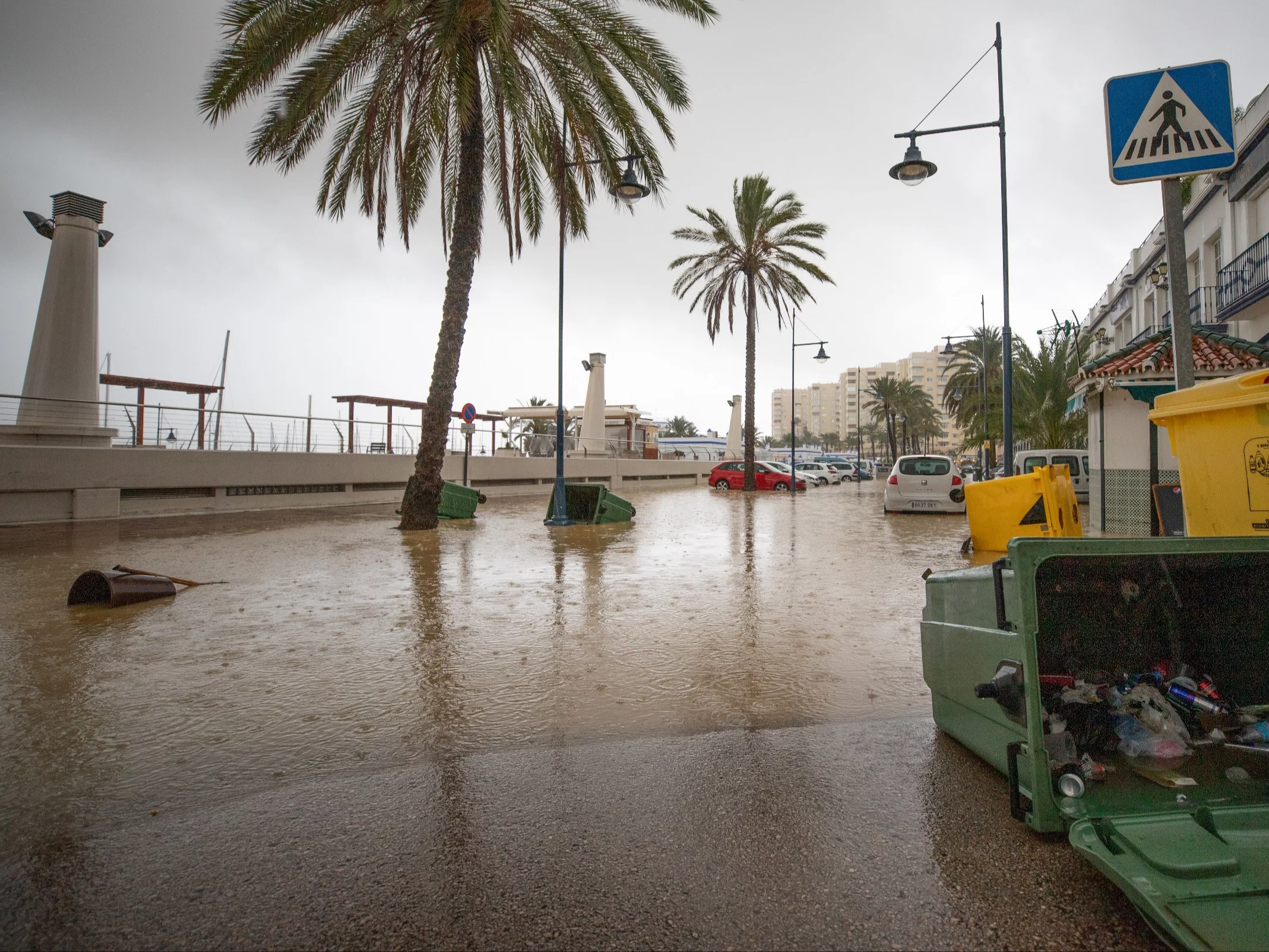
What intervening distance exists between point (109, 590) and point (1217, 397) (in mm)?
8508

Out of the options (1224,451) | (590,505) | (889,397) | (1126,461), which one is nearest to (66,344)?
(590,505)

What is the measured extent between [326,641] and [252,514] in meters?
12.2

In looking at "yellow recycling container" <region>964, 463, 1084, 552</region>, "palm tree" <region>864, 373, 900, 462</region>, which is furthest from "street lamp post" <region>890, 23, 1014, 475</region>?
"palm tree" <region>864, 373, 900, 462</region>

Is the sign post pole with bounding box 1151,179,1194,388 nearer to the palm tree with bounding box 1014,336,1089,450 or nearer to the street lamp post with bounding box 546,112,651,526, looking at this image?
the street lamp post with bounding box 546,112,651,526

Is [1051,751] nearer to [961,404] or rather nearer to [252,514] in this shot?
[252,514]

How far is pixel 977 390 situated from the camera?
1724 inches

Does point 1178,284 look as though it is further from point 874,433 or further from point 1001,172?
point 874,433

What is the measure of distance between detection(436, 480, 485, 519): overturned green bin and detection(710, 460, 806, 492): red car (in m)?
17.0

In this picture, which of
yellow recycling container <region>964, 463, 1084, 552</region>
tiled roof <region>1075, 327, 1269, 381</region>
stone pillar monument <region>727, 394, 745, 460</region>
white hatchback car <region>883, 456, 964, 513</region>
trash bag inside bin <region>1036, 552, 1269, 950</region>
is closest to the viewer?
trash bag inside bin <region>1036, 552, 1269, 950</region>

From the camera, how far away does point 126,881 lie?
2.23m

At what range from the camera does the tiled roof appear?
1027 centimetres

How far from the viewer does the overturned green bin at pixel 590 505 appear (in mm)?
14812

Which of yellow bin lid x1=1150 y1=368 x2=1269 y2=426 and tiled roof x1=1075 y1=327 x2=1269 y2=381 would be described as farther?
tiled roof x1=1075 y1=327 x2=1269 y2=381

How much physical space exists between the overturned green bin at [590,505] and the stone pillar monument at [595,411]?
48.5 feet
